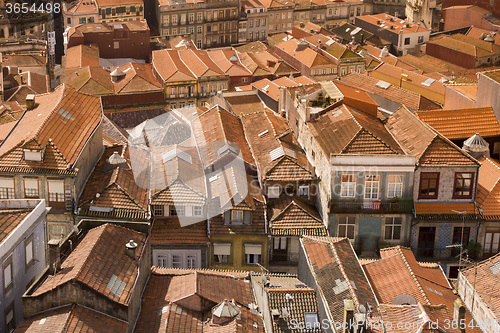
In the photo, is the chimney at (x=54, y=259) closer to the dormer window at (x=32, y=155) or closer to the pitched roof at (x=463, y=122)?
the dormer window at (x=32, y=155)

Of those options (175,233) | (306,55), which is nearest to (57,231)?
(175,233)

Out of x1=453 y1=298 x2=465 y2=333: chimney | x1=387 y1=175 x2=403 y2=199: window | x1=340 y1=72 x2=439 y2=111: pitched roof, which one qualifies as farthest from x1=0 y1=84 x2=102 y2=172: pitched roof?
x1=453 y1=298 x2=465 y2=333: chimney

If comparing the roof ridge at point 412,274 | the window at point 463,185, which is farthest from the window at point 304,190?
the window at point 463,185

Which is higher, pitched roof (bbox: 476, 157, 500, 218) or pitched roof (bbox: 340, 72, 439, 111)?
pitched roof (bbox: 340, 72, 439, 111)

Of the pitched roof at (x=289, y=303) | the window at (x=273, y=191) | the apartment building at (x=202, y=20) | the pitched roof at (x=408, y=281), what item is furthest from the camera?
the apartment building at (x=202, y=20)

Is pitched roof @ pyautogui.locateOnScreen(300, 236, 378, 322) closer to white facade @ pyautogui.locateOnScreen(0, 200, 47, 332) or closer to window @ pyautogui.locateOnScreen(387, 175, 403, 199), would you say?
window @ pyautogui.locateOnScreen(387, 175, 403, 199)

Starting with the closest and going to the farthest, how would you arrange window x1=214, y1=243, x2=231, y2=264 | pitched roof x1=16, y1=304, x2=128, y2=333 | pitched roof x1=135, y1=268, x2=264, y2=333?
pitched roof x1=16, y1=304, x2=128, y2=333 < pitched roof x1=135, y1=268, x2=264, y2=333 < window x1=214, y1=243, x2=231, y2=264

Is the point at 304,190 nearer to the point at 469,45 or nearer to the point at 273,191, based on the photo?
the point at 273,191
